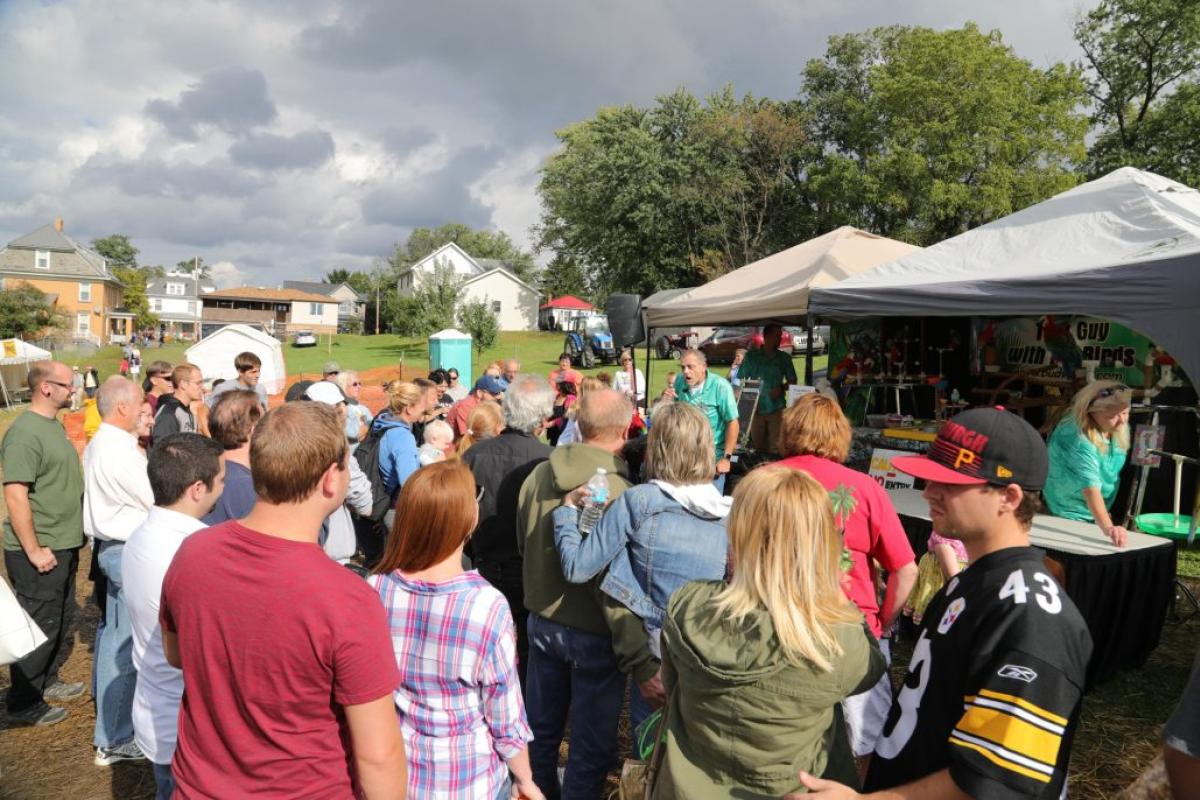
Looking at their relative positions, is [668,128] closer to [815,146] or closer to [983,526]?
[815,146]

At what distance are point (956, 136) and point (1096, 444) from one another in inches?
1121

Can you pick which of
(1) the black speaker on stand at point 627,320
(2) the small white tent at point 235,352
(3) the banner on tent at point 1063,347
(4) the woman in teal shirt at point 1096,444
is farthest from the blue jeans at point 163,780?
(2) the small white tent at point 235,352

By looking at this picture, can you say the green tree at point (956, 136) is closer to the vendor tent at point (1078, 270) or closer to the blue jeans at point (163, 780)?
the vendor tent at point (1078, 270)

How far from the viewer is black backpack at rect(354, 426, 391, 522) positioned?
4105 millimetres

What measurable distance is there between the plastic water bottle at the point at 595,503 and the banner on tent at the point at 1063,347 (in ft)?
20.9

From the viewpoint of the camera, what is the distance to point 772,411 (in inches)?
303

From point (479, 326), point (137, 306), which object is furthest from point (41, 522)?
point (137, 306)

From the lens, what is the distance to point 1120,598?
13.2 feet

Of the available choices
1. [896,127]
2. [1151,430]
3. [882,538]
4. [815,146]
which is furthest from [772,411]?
[815,146]

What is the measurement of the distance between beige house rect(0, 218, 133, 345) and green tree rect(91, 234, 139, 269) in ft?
158

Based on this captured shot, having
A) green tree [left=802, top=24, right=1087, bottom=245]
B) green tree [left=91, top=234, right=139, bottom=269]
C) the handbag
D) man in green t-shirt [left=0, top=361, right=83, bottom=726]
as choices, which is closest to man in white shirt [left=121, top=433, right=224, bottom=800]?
the handbag

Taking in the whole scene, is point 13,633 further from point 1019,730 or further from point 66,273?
point 66,273

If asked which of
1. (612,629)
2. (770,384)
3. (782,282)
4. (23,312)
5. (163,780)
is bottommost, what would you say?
(163,780)

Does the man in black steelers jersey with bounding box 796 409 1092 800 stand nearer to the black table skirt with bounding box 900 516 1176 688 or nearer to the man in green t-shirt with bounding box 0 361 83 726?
the black table skirt with bounding box 900 516 1176 688
